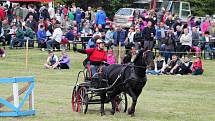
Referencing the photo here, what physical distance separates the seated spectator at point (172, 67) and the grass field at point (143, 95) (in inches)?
35.4

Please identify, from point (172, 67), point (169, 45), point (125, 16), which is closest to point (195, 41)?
point (169, 45)

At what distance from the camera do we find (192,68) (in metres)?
30.1

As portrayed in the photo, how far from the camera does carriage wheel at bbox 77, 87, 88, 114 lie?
56.9ft

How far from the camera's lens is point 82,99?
57.2ft

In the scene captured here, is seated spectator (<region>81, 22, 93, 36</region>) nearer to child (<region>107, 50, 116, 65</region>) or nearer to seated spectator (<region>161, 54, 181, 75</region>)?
child (<region>107, 50, 116, 65</region>)

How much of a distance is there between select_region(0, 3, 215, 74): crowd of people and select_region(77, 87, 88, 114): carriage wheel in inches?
450

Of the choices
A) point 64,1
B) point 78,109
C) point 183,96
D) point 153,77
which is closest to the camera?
point 78,109

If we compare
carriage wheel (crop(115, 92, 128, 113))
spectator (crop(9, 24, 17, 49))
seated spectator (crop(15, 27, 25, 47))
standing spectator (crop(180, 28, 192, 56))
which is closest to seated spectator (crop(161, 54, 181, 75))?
standing spectator (crop(180, 28, 192, 56))

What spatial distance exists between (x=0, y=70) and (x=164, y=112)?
12426 millimetres

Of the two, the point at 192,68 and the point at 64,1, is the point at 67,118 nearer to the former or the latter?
the point at 192,68

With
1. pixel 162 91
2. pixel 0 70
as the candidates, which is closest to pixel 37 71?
pixel 0 70

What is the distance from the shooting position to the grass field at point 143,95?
17.0 metres

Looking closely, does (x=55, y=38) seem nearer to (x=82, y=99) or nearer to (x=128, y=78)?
(x=82, y=99)

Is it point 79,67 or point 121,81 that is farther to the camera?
point 79,67
